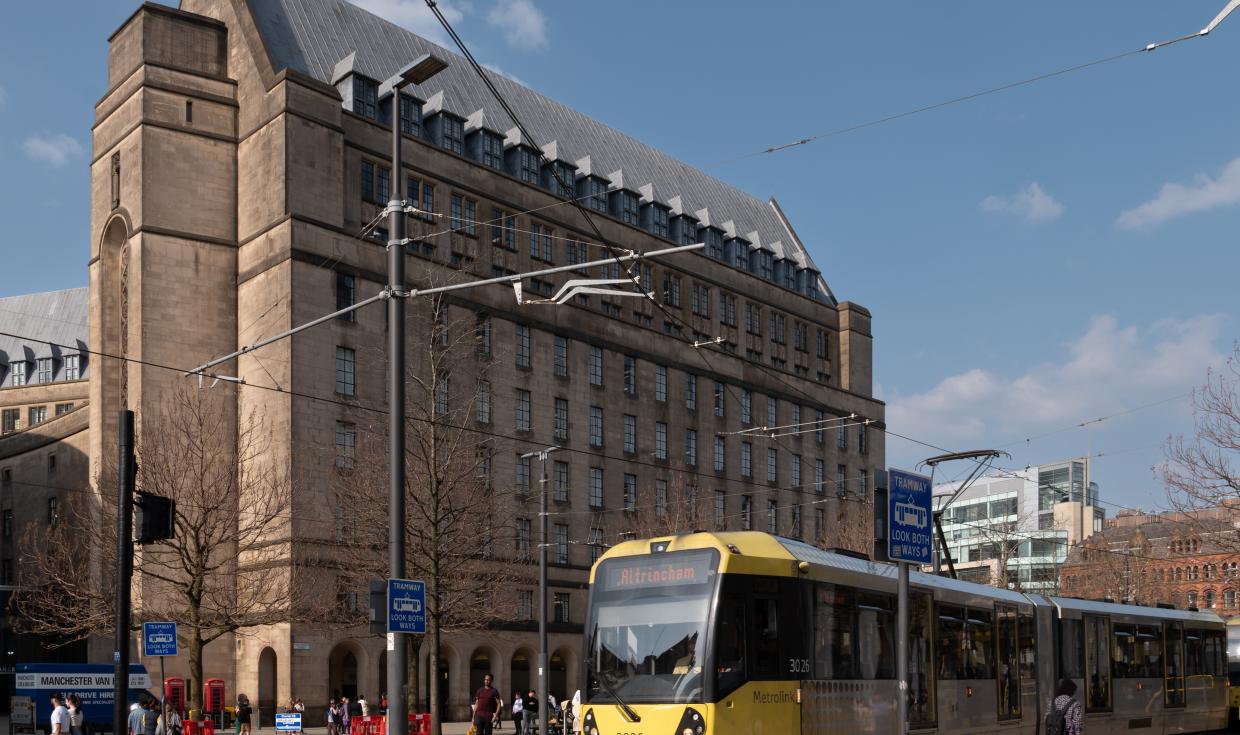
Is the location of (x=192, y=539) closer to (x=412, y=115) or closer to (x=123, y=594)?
(x=412, y=115)

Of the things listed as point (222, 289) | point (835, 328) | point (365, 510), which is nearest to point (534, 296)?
point (222, 289)

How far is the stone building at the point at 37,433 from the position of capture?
7200 centimetres

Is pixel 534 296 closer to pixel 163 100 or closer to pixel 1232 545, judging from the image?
pixel 163 100

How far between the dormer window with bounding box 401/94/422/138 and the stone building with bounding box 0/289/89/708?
1682 centimetres

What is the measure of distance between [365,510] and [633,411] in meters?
31.0

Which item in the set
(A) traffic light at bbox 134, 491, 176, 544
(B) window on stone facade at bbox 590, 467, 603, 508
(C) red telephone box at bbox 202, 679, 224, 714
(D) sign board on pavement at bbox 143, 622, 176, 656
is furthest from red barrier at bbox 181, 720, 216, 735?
(B) window on stone facade at bbox 590, 467, 603, 508

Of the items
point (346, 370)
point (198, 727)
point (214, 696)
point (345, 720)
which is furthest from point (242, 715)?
point (346, 370)

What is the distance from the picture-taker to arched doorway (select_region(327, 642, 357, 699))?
5456 centimetres

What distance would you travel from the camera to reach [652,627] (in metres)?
17.4

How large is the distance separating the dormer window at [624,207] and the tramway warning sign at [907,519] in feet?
187

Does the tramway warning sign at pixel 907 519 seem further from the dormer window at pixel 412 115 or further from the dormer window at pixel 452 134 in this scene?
the dormer window at pixel 452 134

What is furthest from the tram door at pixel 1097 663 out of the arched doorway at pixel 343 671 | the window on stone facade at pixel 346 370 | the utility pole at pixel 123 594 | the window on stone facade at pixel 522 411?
the window on stone facade at pixel 522 411

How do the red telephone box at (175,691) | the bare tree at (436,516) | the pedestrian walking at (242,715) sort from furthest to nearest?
1. the red telephone box at (175,691)
2. the pedestrian walking at (242,715)
3. the bare tree at (436,516)

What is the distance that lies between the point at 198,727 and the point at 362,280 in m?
25.3
